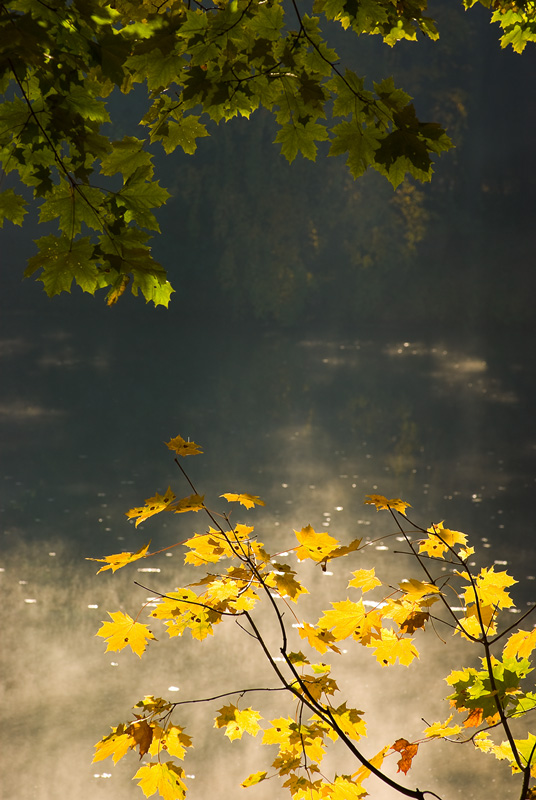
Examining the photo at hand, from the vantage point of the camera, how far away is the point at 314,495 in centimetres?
575

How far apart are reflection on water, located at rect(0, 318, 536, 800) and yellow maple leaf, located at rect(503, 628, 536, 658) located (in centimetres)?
73

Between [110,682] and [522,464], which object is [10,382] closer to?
[522,464]

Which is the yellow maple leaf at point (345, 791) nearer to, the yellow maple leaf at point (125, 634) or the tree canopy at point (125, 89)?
the yellow maple leaf at point (125, 634)

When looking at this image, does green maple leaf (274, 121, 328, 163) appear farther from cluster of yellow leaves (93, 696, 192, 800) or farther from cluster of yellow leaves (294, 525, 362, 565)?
cluster of yellow leaves (93, 696, 192, 800)

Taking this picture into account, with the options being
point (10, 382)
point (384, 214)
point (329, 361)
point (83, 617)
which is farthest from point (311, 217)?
point (83, 617)

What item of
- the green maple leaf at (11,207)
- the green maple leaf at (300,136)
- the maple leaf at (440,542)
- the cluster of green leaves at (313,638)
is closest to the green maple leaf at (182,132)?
the green maple leaf at (300,136)

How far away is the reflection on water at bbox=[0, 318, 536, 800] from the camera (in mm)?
3043

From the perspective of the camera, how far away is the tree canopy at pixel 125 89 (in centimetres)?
145

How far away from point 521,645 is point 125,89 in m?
1.55

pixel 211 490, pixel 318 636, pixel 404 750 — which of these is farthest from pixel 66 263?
pixel 211 490

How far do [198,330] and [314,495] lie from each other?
11.0 m

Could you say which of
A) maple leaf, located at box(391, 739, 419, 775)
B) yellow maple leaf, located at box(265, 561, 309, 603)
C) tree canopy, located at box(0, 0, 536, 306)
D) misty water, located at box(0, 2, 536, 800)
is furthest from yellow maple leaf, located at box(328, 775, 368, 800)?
misty water, located at box(0, 2, 536, 800)

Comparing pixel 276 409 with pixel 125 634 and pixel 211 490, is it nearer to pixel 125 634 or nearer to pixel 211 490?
pixel 211 490

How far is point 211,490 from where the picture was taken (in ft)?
19.0
